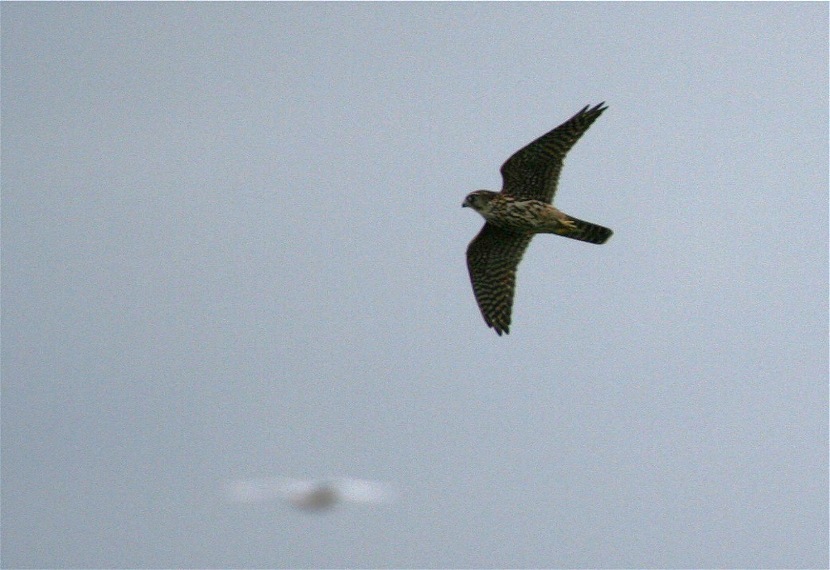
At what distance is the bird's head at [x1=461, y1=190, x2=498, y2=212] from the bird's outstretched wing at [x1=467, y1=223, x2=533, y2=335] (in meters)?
0.89

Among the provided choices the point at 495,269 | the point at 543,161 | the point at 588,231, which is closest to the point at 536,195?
the point at 543,161

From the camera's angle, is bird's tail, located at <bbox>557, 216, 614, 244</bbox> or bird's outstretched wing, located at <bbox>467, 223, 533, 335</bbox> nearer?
bird's tail, located at <bbox>557, 216, 614, 244</bbox>

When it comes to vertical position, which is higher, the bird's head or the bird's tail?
the bird's head

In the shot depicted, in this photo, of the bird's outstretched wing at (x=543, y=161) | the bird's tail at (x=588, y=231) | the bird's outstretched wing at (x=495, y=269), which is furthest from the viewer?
the bird's outstretched wing at (x=495, y=269)

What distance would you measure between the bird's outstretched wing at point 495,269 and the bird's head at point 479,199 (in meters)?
0.89

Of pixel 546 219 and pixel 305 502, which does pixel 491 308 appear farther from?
pixel 305 502

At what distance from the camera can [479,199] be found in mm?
14898

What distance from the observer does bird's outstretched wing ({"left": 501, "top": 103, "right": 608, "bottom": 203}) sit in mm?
14273

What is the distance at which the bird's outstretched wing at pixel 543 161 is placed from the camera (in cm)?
1427

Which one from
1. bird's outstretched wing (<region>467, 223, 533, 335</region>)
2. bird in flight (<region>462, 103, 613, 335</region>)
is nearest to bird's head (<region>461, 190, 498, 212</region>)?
bird in flight (<region>462, 103, 613, 335</region>)

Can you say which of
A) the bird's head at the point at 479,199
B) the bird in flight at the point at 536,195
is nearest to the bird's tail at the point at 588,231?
the bird in flight at the point at 536,195

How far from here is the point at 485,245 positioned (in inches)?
633

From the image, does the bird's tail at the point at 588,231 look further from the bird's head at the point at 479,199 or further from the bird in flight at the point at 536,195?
the bird's head at the point at 479,199

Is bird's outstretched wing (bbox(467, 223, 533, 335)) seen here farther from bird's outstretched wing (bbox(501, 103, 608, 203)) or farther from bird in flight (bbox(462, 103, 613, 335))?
bird's outstretched wing (bbox(501, 103, 608, 203))
